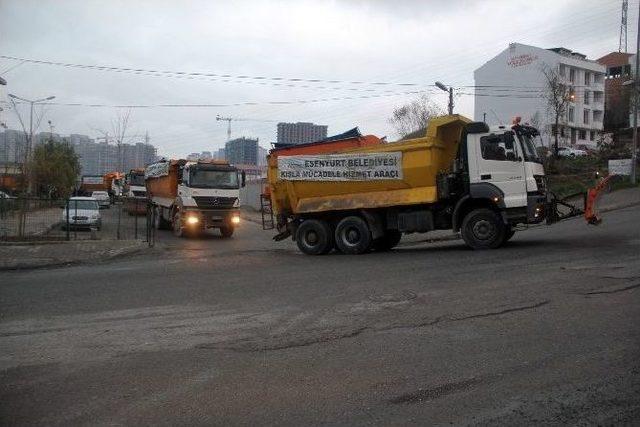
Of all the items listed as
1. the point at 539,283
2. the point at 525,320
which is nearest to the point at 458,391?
the point at 525,320

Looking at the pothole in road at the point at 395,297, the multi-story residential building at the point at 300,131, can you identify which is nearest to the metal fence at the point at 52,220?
the pothole in road at the point at 395,297

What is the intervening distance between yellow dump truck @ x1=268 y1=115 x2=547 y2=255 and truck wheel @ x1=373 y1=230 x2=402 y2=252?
0.03 m

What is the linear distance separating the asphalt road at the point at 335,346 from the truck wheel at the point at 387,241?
4473 millimetres

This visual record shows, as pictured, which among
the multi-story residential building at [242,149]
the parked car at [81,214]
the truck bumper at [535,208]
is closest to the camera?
the truck bumper at [535,208]

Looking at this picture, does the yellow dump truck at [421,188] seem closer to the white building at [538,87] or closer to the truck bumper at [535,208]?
the truck bumper at [535,208]

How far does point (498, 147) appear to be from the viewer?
542 inches

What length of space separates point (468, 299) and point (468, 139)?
688 centimetres

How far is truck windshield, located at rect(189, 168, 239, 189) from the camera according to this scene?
2278cm

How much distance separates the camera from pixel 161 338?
21.9 feet

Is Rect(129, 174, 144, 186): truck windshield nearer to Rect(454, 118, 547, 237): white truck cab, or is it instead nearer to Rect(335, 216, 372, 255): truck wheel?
Rect(335, 216, 372, 255): truck wheel

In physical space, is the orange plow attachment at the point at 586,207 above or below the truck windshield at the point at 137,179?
below

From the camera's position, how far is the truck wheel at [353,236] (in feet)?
49.8

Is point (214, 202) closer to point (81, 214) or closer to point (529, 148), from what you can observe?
point (81, 214)

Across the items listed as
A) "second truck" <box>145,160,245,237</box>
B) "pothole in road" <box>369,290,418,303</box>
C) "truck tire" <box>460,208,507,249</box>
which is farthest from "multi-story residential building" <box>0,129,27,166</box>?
"pothole in road" <box>369,290,418,303</box>
